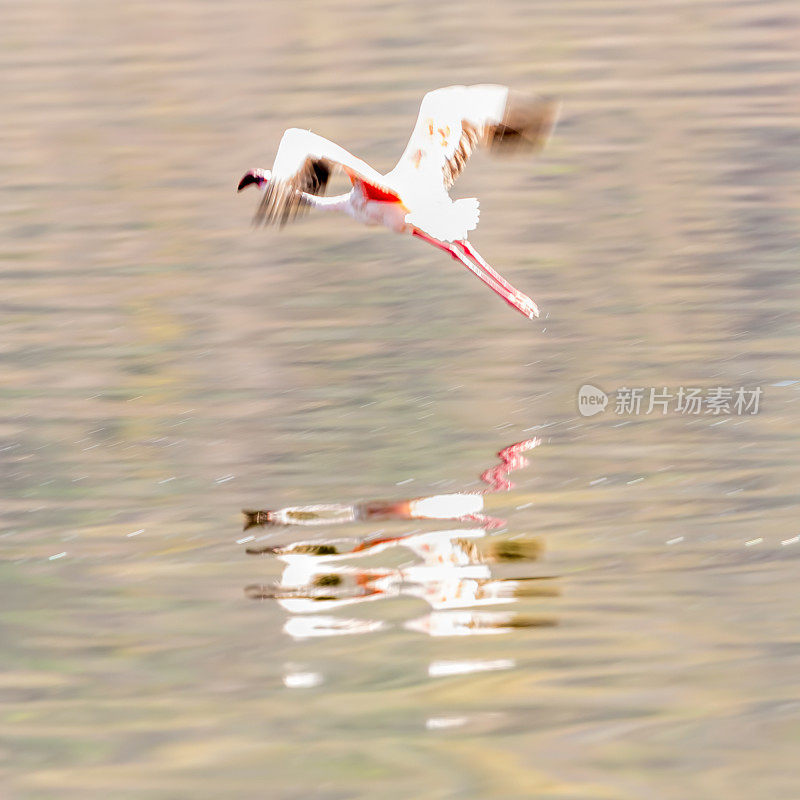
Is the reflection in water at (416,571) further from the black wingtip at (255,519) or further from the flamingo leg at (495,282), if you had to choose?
the flamingo leg at (495,282)

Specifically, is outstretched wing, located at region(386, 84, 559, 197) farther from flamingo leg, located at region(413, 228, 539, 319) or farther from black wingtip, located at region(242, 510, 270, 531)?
black wingtip, located at region(242, 510, 270, 531)

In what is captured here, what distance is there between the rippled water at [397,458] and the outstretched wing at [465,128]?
0.94m

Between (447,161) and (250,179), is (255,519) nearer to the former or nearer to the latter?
(447,161)

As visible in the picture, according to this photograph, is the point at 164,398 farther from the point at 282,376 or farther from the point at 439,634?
the point at 439,634

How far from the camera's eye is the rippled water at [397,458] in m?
5.96

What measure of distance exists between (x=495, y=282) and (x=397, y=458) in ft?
7.07

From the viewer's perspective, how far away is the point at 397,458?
8641 mm

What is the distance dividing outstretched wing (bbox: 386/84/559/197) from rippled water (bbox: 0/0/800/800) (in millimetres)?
939

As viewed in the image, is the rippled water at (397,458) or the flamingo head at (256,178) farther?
the flamingo head at (256,178)

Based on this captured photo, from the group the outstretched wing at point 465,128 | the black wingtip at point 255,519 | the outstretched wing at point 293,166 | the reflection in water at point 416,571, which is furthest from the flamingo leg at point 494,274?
the black wingtip at point 255,519

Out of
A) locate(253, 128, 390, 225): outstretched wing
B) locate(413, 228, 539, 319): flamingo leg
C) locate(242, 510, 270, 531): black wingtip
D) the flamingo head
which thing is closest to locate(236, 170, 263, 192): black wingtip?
the flamingo head

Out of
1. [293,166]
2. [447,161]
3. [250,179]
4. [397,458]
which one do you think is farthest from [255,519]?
[250,179]

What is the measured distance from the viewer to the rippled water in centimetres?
596

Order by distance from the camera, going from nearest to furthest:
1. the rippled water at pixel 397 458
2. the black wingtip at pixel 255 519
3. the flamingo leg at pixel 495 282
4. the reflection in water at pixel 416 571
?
1. the rippled water at pixel 397 458
2. the reflection in water at pixel 416 571
3. the black wingtip at pixel 255 519
4. the flamingo leg at pixel 495 282
